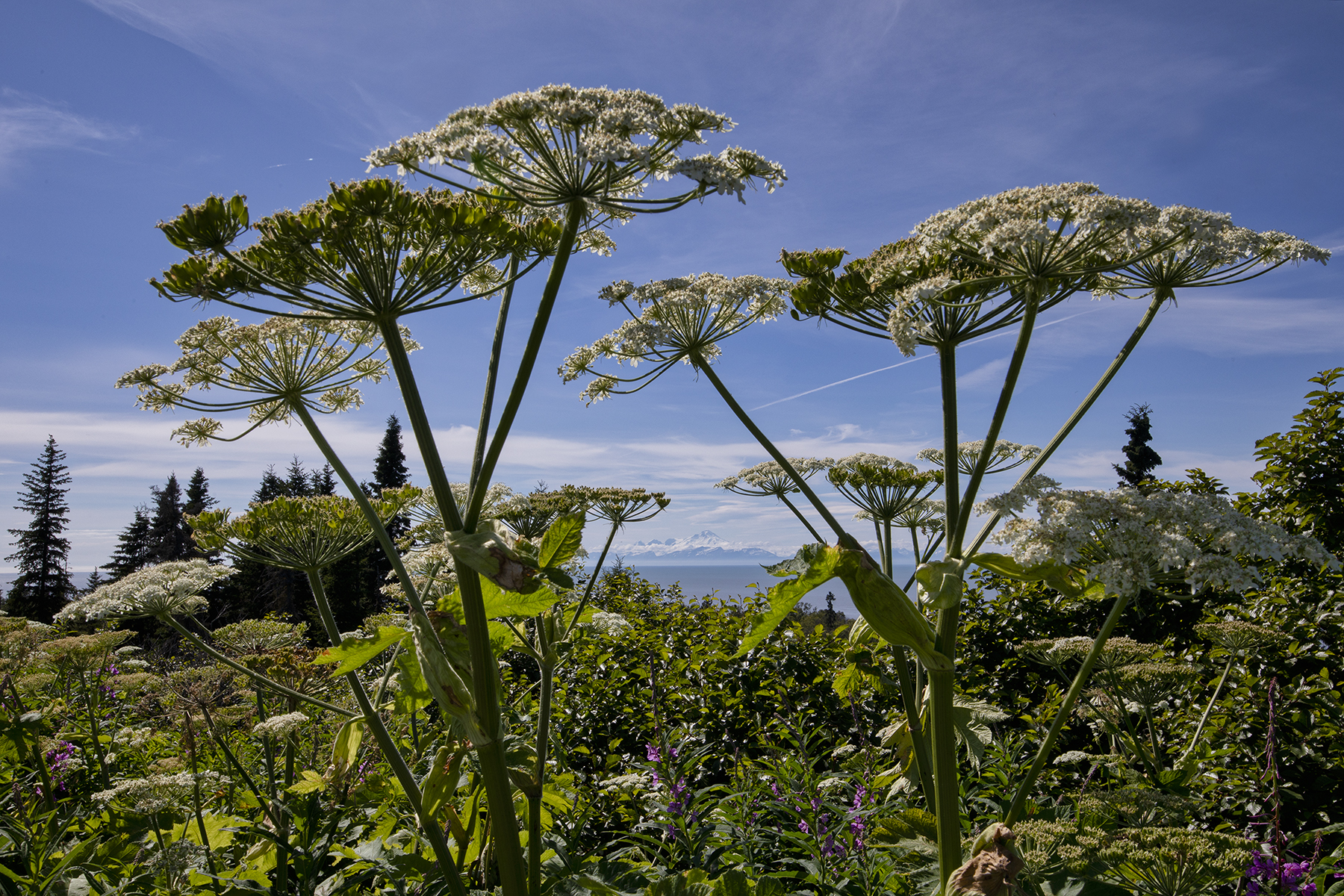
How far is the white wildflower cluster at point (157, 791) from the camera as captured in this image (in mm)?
3951

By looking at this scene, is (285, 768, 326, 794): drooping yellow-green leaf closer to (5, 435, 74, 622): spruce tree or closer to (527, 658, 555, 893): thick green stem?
(527, 658, 555, 893): thick green stem

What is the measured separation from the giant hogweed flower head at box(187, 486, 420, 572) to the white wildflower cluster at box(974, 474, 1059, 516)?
8.43 feet

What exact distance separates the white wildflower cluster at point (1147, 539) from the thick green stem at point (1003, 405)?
0.19 metres

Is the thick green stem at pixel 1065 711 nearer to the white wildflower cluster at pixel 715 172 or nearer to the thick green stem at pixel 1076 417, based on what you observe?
the thick green stem at pixel 1076 417

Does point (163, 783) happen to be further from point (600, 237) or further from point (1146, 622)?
point (1146, 622)

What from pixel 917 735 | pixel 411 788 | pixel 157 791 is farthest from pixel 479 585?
pixel 157 791

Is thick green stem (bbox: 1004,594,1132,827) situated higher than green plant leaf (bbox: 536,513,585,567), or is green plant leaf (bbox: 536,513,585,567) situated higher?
green plant leaf (bbox: 536,513,585,567)

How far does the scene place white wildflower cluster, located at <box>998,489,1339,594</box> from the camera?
92.1 inches

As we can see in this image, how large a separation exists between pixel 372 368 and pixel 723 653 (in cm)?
467

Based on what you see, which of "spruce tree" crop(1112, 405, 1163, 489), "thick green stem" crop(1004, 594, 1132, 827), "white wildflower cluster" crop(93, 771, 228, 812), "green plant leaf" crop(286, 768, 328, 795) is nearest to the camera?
"thick green stem" crop(1004, 594, 1132, 827)

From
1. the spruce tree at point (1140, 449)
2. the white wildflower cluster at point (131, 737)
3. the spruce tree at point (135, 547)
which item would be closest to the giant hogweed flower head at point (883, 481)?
the white wildflower cluster at point (131, 737)

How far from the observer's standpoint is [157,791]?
4.07 metres

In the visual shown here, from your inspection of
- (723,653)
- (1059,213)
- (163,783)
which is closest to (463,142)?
(1059,213)

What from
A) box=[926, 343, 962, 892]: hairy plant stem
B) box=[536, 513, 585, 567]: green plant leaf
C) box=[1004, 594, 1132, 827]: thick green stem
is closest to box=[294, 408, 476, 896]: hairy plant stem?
box=[536, 513, 585, 567]: green plant leaf
